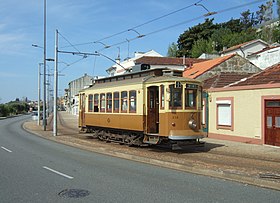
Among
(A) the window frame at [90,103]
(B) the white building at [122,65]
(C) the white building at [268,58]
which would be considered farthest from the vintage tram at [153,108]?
(B) the white building at [122,65]

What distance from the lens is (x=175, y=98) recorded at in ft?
50.3

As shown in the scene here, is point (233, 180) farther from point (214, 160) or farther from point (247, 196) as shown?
point (214, 160)

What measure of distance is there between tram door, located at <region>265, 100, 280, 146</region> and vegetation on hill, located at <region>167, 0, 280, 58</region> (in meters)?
49.3

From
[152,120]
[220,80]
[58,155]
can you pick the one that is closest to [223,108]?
[220,80]

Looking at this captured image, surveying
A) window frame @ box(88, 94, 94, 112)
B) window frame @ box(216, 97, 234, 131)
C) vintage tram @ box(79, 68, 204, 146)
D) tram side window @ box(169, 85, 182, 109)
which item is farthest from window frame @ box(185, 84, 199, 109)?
window frame @ box(88, 94, 94, 112)

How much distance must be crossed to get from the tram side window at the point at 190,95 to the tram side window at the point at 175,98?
1.12ft

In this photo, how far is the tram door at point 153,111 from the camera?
53.6 feet

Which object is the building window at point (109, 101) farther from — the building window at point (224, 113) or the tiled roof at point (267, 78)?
the tiled roof at point (267, 78)

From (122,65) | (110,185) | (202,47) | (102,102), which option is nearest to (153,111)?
(102,102)

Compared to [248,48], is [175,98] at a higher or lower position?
lower

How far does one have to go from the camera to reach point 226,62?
106 ft

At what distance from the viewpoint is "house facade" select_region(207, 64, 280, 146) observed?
59.6 ft

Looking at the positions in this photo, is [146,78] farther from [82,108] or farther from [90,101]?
[82,108]

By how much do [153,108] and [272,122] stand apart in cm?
645
